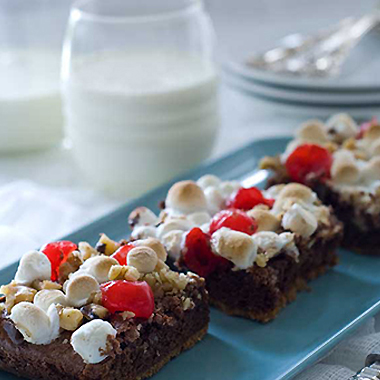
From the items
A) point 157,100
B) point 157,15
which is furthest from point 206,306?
point 157,15

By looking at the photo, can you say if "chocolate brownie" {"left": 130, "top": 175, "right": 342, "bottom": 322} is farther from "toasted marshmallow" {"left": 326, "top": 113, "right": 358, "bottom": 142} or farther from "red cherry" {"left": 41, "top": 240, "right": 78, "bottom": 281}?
"toasted marshmallow" {"left": 326, "top": 113, "right": 358, "bottom": 142}

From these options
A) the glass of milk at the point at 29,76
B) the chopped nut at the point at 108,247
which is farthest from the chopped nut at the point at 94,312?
the glass of milk at the point at 29,76

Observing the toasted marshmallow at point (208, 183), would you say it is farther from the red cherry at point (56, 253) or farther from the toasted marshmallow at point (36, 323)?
the toasted marshmallow at point (36, 323)

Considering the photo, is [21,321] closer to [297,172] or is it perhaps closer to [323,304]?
[323,304]

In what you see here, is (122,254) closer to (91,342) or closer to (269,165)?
(91,342)

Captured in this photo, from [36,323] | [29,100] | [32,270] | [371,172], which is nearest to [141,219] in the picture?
[32,270]
